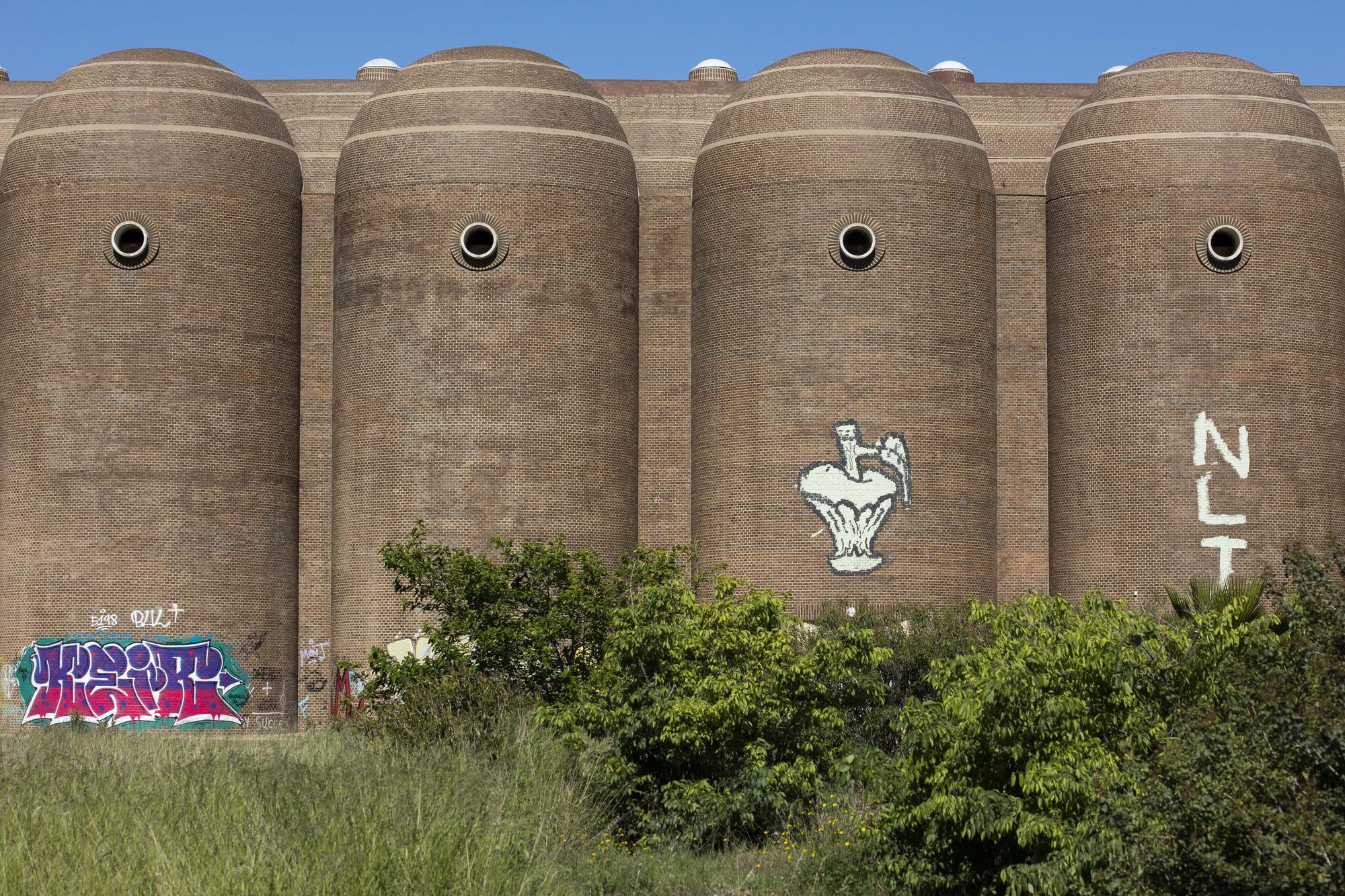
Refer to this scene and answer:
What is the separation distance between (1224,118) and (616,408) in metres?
15.7

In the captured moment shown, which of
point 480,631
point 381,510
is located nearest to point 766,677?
point 480,631

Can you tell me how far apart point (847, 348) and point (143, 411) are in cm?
1604

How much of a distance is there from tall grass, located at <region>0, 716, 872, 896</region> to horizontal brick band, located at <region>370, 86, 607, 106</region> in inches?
749

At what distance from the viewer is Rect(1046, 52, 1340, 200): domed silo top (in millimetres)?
39125

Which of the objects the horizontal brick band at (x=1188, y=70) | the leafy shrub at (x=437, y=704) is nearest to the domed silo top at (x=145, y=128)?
the leafy shrub at (x=437, y=704)

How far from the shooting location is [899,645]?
33.3 meters

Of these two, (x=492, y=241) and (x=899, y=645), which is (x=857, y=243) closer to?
(x=492, y=241)

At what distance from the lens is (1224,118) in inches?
1545

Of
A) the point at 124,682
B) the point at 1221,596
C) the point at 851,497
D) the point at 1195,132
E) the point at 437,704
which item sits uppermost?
the point at 1195,132

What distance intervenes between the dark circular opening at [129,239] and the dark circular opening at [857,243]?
15952 mm

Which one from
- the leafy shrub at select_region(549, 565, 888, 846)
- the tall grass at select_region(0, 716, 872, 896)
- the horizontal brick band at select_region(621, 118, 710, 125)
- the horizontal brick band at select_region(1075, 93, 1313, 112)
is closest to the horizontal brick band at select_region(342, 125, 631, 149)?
the horizontal brick band at select_region(621, 118, 710, 125)

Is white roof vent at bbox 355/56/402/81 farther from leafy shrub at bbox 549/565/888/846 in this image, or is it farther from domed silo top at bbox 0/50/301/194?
leafy shrub at bbox 549/565/888/846

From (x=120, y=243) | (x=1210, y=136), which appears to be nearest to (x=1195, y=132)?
(x=1210, y=136)

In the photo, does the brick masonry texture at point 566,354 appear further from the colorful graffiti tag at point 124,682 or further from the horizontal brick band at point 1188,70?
the colorful graffiti tag at point 124,682
